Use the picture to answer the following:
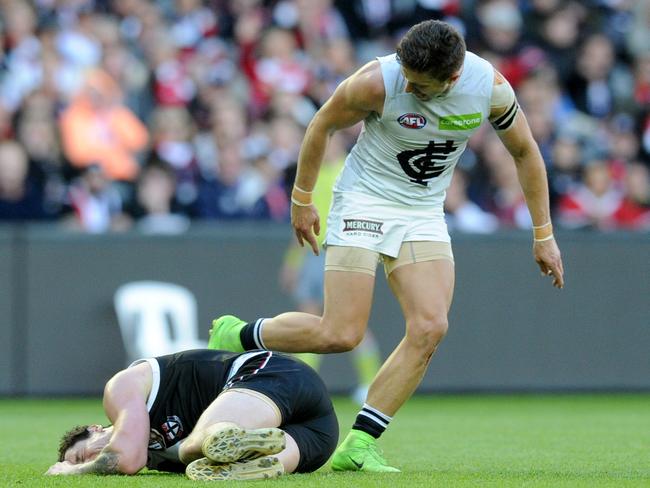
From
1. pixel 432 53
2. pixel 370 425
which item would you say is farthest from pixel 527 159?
pixel 370 425

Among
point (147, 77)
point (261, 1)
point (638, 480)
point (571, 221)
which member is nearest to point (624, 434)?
point (638, 480)

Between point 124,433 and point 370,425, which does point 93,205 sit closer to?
point 370,425

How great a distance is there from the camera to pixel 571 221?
14.0 meters

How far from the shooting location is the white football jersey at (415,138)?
6719 mm

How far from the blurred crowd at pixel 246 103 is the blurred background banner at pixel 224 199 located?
3 cm

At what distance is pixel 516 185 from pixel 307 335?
7703mm

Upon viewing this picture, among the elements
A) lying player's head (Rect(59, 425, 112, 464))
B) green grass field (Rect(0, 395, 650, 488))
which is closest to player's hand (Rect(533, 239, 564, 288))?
green grass field (Rect(0, 395, 650, 488))

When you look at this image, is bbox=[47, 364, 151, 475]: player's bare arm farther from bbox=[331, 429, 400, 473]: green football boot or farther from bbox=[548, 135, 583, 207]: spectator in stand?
bbox=[548, 135, 583, 207]: spectator in stand

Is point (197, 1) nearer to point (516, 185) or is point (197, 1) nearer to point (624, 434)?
point (516, 185)

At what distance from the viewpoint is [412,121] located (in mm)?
6773

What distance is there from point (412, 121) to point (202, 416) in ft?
6.08

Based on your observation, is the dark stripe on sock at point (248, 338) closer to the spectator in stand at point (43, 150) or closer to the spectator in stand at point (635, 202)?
the spectator in stand at point (43, 150)

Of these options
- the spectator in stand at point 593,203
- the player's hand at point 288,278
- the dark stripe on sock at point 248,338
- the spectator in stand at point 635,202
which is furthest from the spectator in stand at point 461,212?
the dark stripe on sock at point 248,338

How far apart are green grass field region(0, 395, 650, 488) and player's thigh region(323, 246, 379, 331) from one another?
29.7 inches
